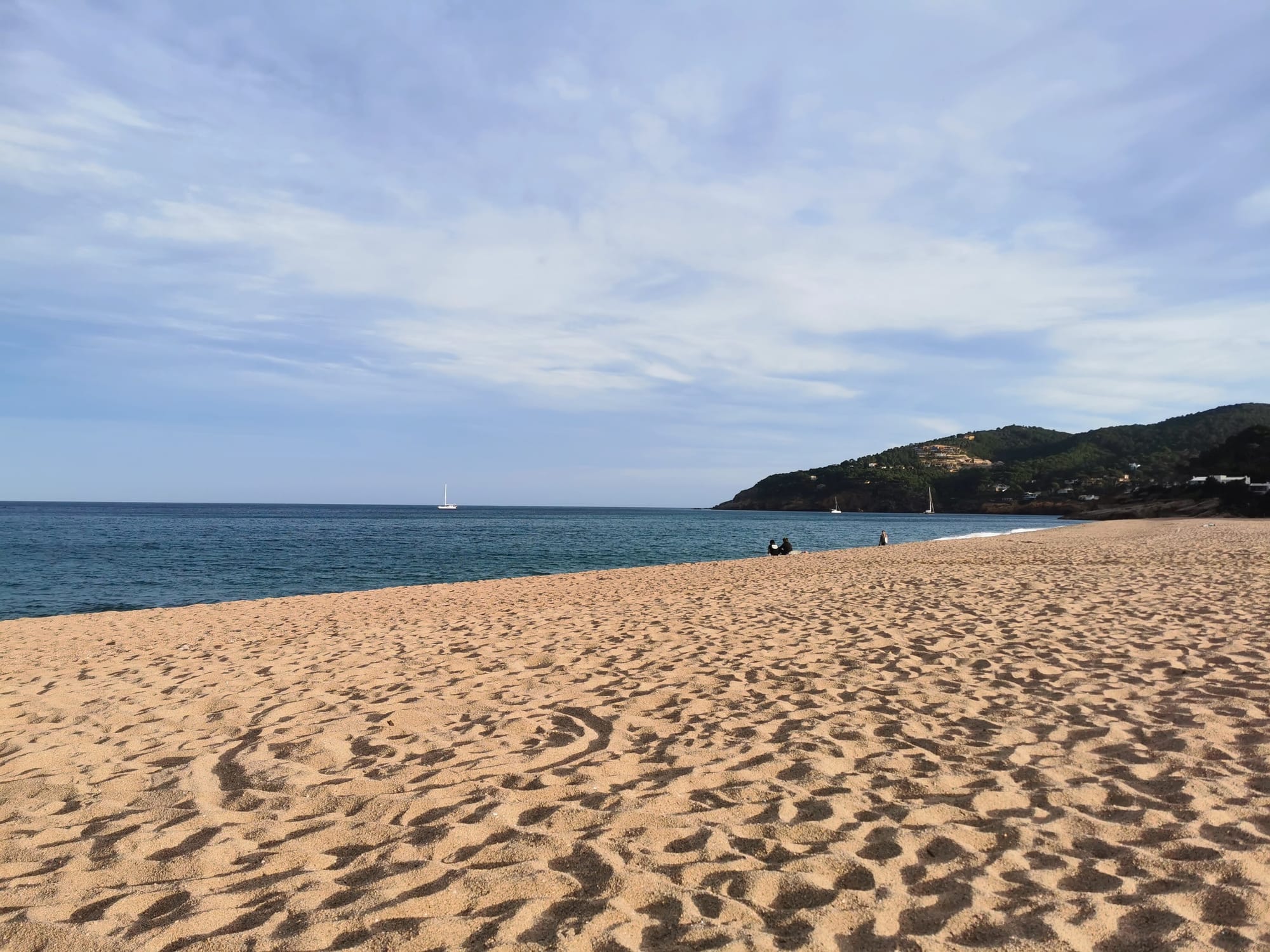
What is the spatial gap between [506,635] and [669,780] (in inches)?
223

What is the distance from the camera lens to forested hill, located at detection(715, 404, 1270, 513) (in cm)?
11694

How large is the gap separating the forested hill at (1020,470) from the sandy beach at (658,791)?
94684 millimetres

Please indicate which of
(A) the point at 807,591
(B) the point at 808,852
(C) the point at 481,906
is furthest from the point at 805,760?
(A) the point at 807,591

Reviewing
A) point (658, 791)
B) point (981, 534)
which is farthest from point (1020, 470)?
point (658, 791)

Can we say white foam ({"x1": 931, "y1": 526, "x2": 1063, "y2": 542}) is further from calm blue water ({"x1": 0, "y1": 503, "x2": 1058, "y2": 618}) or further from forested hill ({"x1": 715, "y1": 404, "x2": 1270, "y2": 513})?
forested hill ({"x1": 715, "y1": 404, "x2": 1270, "y2": 513})

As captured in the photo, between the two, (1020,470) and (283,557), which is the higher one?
(1020,470)

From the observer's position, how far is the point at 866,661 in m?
7.00

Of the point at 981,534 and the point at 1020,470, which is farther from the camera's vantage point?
the point at 1020,470

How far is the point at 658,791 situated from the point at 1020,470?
156m

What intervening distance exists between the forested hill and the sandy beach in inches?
3728

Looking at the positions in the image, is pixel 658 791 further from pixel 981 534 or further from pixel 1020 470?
pixel 1020 470

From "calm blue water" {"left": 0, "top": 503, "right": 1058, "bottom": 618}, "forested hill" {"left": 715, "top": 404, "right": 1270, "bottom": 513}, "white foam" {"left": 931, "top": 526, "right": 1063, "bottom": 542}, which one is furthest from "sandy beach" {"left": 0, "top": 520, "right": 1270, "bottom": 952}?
"forested hill" {"left": 715, "top": 404, "right": 1270, "bottom": 513}

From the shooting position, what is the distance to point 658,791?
3.96 meters

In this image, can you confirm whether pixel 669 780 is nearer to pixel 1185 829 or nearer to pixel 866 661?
pixel 1185 829
